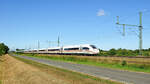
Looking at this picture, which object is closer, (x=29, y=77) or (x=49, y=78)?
(x=49, y=78)

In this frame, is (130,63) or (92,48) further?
(92,48)

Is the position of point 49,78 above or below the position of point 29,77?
above

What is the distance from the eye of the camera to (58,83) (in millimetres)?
12383

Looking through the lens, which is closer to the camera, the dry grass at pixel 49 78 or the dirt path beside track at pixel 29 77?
the dry grass at pixel 49 78

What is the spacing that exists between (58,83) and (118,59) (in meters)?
19.1

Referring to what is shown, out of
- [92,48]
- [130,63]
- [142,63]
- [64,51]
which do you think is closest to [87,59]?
[92,48]

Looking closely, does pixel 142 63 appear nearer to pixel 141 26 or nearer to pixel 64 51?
pixel 141 26

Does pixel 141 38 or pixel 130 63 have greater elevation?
pixel 141 38

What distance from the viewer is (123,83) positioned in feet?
40.2

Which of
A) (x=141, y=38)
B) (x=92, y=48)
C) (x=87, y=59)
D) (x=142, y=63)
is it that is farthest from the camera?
(x=92, y=48)

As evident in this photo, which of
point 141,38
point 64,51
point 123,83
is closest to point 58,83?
point 123,83

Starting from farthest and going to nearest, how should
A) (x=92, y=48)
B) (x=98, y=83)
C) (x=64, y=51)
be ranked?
(x=64, y=51)
(x=92, y=48)
(x=98, y=83)

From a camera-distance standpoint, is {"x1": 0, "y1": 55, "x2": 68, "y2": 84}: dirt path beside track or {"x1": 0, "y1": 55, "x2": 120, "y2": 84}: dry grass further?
{"x1": 0, "y1": 55, "x2": 68, "y2": 84}: dirt path beside track

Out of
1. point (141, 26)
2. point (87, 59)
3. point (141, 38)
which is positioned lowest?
point (87, 59)
